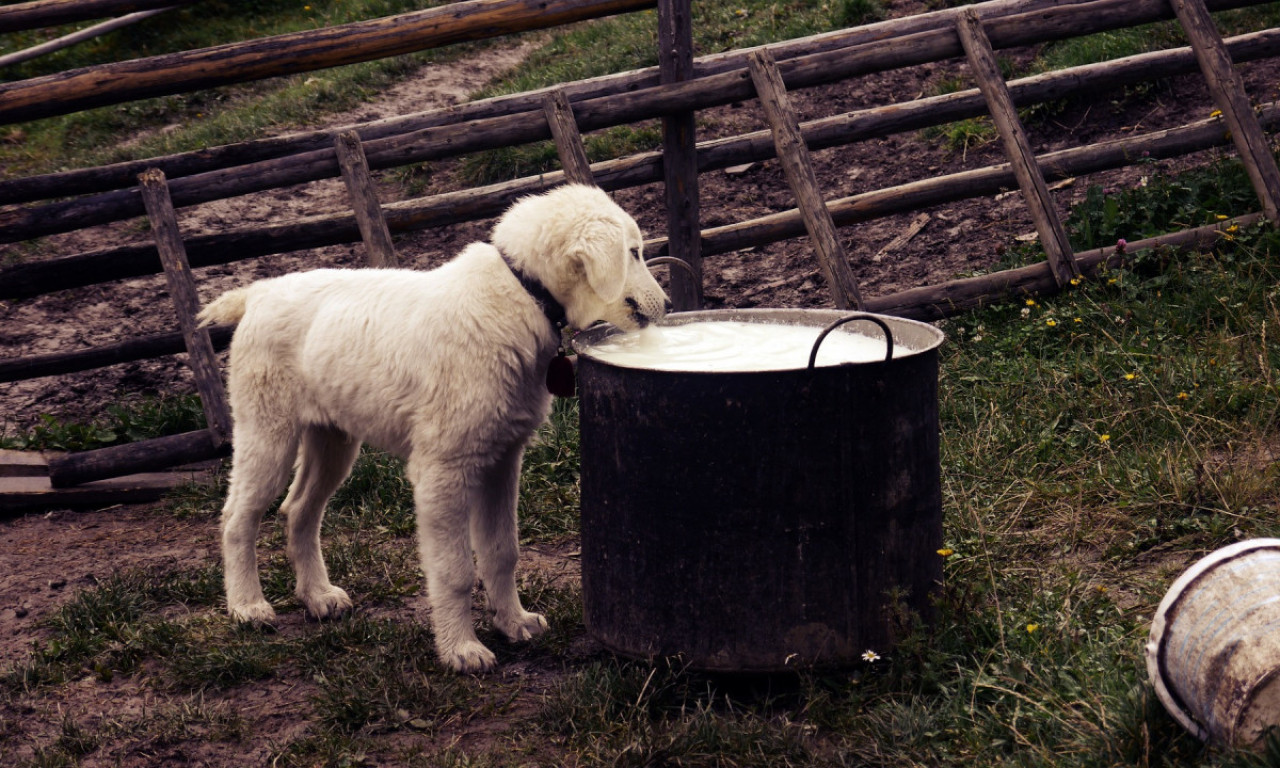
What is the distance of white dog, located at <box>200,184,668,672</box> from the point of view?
391cm

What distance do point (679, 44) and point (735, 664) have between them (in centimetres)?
401

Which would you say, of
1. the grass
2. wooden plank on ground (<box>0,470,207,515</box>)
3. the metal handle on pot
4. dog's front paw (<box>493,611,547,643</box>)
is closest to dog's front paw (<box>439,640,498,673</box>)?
dog's front paw (<box>493,611,547,643</box>)

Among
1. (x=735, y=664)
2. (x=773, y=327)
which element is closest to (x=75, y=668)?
(x=735, y=664)

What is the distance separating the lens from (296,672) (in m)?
4.19

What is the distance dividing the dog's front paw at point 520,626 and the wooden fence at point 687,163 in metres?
2.40

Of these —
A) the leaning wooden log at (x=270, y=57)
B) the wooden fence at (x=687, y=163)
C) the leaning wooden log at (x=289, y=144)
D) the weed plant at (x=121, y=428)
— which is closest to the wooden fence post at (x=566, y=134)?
the wooden fence at (x=687, y=163)

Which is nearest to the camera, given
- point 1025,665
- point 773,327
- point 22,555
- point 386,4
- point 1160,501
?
point 1025,665

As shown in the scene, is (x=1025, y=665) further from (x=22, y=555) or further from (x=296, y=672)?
(x=22, y=555)

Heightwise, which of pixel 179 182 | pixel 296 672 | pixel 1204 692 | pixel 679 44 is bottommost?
pixel 296 672

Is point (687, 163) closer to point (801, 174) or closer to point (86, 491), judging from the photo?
point (801, 174)

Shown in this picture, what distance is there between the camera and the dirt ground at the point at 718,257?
5.98 metres

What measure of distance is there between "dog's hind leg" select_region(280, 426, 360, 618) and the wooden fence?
148cm

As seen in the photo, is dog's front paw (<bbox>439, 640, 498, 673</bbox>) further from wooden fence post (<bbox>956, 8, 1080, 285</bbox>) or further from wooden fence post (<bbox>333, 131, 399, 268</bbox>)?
wooden fence post (<bbox>956, 8, 1080, 285</bbox>)

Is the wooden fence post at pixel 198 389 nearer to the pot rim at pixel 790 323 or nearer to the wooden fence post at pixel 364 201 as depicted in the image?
the wooden fence post at pixel 364 201
